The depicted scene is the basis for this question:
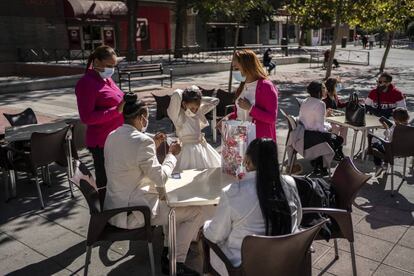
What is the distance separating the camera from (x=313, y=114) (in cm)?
540

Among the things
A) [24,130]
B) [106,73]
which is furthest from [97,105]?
[24,130]

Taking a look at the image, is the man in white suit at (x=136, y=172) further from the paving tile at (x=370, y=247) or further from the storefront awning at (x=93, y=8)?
the storefront awning at (x=93, y=8)

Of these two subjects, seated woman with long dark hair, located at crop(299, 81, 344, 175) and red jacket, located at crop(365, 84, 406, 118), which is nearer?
seated woman with long dark hair, located at crop(299, 81, 344, 175)

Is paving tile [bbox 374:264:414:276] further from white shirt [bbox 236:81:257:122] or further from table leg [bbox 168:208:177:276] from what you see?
white shirt [bbox 236:81:257:122]

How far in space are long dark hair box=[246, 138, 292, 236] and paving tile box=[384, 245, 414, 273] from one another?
182cm

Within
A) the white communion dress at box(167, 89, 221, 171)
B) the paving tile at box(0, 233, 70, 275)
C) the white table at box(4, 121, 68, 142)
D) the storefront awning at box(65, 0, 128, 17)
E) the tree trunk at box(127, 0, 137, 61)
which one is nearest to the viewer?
the paving tile at box(0, 233, 70, 275)

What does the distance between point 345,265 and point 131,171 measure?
2082 mm

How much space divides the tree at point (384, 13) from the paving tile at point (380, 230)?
1004 cm

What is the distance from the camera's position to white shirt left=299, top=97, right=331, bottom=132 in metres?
5.34

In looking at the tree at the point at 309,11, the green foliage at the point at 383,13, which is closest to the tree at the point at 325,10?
the tree at the point at 309,11

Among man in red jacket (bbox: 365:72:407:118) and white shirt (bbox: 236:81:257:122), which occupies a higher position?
white shirt (bbox: 236:81:257:122)

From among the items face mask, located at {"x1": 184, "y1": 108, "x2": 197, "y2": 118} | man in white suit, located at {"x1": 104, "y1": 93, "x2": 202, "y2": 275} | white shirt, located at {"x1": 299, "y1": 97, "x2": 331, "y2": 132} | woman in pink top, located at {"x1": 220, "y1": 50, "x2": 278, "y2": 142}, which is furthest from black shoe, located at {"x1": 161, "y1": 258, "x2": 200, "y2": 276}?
white shirt, located at {"x1": 299, "y1": 97, "x2": 331, "y2": 132}

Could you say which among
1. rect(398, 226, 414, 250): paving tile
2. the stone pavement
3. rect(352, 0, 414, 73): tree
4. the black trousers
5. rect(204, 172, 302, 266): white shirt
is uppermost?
rect(352, 0, 414, 73): tree

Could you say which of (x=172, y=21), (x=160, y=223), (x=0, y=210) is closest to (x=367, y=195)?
(x=160, y=223)
